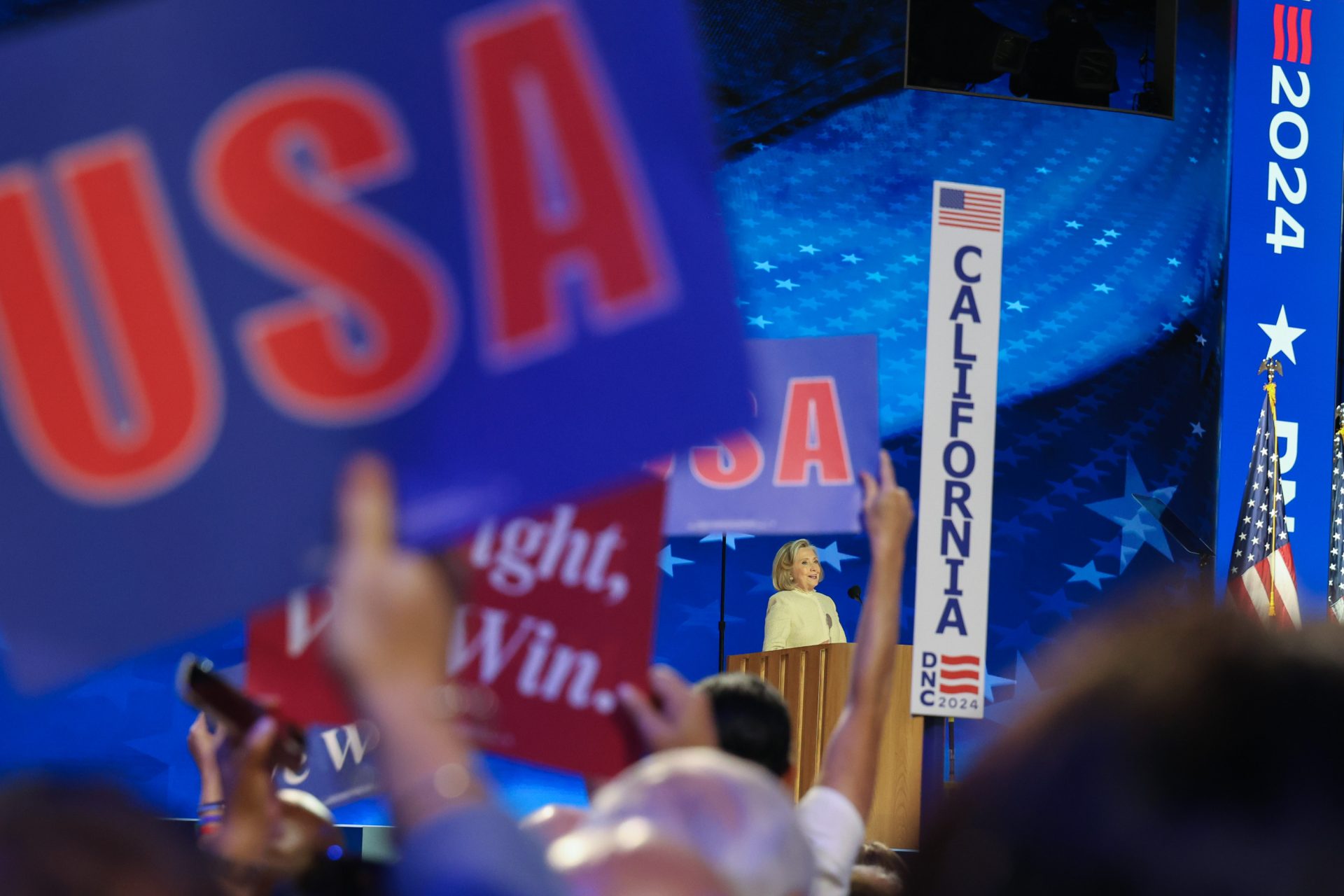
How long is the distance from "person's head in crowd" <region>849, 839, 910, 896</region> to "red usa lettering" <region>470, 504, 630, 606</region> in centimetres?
49

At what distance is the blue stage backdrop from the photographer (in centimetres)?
856

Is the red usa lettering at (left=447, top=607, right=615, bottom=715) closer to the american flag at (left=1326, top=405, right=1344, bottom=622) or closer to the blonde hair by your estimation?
the blonde hair

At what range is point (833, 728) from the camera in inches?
213

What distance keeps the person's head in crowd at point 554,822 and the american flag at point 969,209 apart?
317 centimetres

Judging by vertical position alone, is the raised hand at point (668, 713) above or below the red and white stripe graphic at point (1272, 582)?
above

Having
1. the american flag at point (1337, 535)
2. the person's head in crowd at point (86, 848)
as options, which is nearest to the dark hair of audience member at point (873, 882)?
the person's head in crowd at point (86, 848)

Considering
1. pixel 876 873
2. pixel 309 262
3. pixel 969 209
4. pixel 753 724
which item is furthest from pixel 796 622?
pixel 309 262

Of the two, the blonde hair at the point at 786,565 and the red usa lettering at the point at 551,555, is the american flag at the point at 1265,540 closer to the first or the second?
the blonde hair at the point at 786,565

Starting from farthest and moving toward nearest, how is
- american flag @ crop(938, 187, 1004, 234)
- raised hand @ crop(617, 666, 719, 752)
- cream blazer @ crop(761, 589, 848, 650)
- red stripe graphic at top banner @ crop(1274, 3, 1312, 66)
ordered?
red stripe graphic at top banner @ crop(1274, 3, 1312, 66), cream blazer @ crop(761, 589, 848, 650), american flag @ crop(938, 187, 1004, 234), raised hand @ crop(617, 666, 719, 752)

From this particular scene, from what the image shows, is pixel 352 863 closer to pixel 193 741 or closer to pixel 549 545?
pixel 549 545

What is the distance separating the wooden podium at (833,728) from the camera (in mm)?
5371

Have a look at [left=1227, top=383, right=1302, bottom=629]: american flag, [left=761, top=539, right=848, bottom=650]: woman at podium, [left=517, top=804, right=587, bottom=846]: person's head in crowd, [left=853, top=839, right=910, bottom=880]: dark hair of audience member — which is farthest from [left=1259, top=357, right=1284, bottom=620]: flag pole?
[left=517, top=804, right=587, bottom=846]: person's head in crowd

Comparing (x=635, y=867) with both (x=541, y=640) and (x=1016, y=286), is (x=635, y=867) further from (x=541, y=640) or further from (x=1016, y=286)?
(x=1016, y=286)

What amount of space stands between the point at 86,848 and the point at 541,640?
3.42 feet
